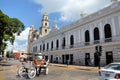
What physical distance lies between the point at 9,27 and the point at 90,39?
602 inches

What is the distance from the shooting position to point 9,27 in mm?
25781

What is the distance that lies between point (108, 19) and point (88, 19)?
4987 mm

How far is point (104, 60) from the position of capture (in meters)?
26.6

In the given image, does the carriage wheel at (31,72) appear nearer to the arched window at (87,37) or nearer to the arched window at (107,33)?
the arched window at (107,33)

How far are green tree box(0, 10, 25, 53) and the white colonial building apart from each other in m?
12.6

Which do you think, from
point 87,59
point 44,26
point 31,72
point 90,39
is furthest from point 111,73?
point 44,26

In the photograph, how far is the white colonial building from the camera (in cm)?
2512

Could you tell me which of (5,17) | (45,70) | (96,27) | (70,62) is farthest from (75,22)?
(45,70)

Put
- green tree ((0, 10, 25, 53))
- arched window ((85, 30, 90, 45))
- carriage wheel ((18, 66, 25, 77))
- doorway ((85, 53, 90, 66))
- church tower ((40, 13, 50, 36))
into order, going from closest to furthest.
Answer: carriage wheel ((18, 66, 25, 77)), green tree ((0, 10, 25, 53)), doorway ((85, 53, 90, 66)), arched window ((85, 30, 90, 45)), church tower ((40, 13, 50, 36))

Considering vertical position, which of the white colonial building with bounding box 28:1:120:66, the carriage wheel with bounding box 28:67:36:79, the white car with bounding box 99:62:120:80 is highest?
the white colonial building with bounding box 28:1:120:66

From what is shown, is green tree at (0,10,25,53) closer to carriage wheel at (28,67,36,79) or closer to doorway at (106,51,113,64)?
carriage wheel at (28,67,36,79)

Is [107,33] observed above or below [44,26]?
below

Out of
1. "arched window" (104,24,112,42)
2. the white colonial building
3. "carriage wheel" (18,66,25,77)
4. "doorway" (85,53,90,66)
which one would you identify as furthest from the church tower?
"carriage wheel" (18,66,25,77)

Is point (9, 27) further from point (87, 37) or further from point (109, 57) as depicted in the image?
point (109, 57)
